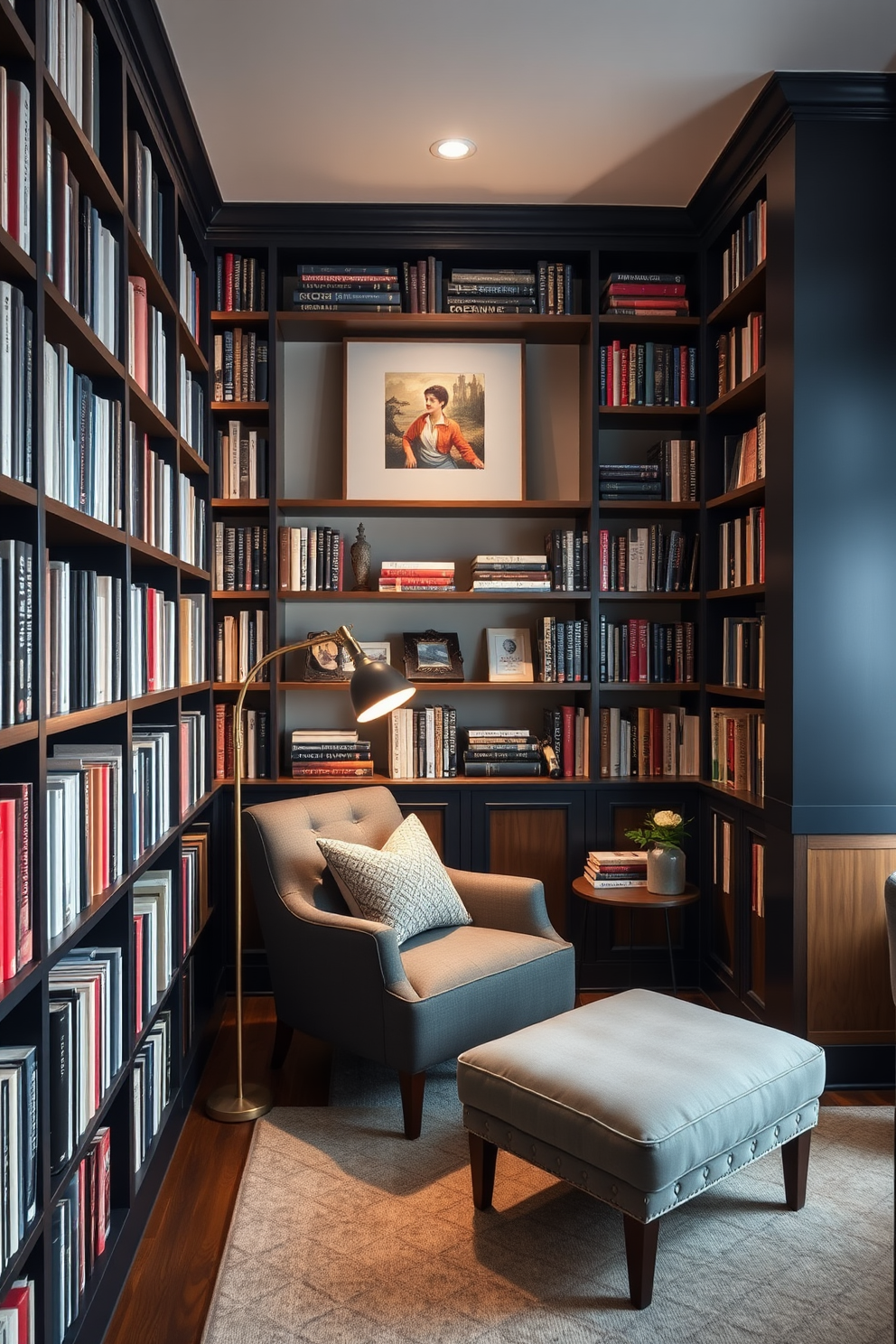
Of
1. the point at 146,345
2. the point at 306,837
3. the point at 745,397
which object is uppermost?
the point at 745,397

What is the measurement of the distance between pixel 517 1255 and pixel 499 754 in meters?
1.95

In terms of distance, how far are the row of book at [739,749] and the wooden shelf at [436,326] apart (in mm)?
1563

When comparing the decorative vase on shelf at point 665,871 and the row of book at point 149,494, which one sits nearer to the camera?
the row of book at point 149,494

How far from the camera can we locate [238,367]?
3.80 metres

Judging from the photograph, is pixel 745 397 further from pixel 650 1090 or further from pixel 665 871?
pixel 650 1090

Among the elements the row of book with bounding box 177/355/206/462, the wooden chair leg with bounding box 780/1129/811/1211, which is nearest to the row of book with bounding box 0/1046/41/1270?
the wooden chair leg with bounding box 780/1129/811/1211

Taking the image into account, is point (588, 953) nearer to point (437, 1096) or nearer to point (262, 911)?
point (437, 1096)

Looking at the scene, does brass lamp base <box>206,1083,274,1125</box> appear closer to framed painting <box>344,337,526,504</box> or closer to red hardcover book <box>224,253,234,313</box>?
framed painting <box>344,337,526,504</box>

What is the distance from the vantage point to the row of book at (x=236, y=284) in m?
3.77

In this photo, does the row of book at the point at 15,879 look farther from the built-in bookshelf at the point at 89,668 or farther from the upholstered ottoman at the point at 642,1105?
the upholstered ottoman at the point at 642,1105

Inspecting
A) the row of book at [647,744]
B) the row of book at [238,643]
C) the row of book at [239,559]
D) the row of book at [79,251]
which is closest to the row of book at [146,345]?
the row of book at [79,251]

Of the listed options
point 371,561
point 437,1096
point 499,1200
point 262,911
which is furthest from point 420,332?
point 499,1200

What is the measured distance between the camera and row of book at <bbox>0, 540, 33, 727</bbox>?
56.5 inches

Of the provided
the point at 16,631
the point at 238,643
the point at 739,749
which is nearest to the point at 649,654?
the point at 739,749
